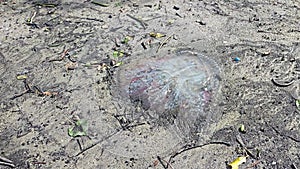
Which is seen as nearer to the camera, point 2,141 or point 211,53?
point 2,141

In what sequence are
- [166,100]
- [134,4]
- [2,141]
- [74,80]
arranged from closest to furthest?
1. [2,141]
2. [166,100]
3. [74,80]
4. [134,4]

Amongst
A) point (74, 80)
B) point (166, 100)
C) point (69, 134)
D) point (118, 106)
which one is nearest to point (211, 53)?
point (166, 100)

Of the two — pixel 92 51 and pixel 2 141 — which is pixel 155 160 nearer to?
pixel 2 141

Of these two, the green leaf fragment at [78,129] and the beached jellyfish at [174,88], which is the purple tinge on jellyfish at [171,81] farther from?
the green leaf fragment at [78,129]

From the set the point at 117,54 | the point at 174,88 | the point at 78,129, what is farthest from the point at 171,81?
the point at 78,129

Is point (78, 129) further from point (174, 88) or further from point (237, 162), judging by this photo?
point (237, 162)

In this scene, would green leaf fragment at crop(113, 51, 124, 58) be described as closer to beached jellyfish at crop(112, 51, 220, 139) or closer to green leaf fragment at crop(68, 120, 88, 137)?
beached jellyfish at crop(112, 51, 220, 139)
